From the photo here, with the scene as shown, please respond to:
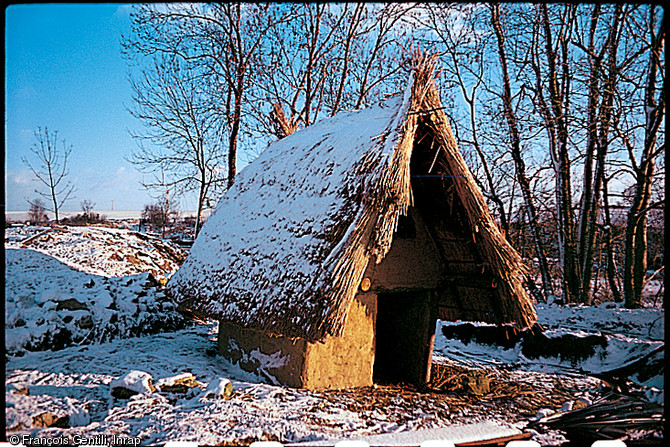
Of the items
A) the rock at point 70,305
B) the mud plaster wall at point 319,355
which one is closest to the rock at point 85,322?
the rock at point 70,305

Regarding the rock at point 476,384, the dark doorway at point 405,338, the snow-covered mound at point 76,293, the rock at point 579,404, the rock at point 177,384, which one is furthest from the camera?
the snow-covered mound at point 76,293

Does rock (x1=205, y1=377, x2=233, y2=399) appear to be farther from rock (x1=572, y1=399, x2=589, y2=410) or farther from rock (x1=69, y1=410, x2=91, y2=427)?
rock (x1=572, y1=399, x2=589, y2=410)

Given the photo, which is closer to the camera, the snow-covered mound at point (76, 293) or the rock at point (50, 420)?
the rock at point (50, 420)

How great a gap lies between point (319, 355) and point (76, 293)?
3.80m

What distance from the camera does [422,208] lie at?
4492 mm

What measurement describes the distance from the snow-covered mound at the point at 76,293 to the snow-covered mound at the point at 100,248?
1 cm

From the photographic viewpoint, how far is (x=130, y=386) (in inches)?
124

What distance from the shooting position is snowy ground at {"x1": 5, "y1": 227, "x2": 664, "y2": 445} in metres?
2.71

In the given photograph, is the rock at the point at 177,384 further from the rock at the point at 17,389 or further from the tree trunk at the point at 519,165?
the tree trunk at the point at 519,165

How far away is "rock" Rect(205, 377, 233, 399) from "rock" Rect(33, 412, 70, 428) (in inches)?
35.5

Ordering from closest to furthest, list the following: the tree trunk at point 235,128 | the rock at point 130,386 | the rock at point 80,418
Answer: the rock at point 80,418 < the rock at point 130,386 < the tree trunk at point 235,128

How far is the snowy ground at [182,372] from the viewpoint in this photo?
2707 mm

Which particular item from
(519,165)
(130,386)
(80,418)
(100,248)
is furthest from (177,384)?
(519,165)

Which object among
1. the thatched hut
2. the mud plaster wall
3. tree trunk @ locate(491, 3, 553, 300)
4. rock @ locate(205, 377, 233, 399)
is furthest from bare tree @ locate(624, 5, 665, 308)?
rock @ locate(205, 377, 233, 399)
